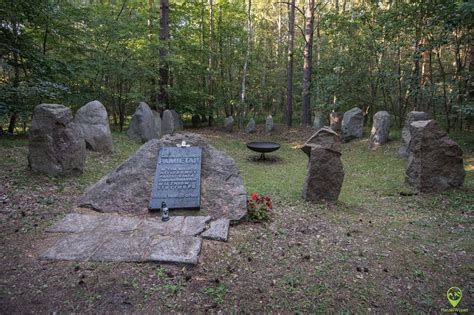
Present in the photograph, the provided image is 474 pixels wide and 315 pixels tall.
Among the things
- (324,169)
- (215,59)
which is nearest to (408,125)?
(324,169)

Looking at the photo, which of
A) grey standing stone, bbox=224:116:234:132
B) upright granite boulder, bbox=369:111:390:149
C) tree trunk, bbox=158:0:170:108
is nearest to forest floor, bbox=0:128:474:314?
upright granite boulder, bbox=369:111:390:149

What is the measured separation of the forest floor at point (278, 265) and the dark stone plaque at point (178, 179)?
86 cm

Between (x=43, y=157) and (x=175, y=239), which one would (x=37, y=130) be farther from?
(x=175, y=239)

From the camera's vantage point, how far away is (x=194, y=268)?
3180mm

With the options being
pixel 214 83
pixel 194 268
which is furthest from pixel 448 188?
pixel 214 83

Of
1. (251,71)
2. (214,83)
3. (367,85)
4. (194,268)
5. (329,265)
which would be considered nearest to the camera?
(194,268)

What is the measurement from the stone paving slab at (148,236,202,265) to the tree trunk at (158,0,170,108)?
10.4 metres

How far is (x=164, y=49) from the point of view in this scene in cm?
1304

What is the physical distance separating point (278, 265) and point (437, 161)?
189 inches

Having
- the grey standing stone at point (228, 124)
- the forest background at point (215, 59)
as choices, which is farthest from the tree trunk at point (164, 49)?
the grey standing stone at point (228, 124)

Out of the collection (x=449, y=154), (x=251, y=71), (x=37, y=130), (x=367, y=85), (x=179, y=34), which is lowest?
(x=449, y=154)

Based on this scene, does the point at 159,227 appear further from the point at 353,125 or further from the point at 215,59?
the point at 215,59

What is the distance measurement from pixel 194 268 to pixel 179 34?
15020 mm

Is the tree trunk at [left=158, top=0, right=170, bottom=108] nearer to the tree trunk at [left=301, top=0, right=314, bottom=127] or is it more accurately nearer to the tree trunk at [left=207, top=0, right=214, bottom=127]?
the tree trunk at [left=207, top=0, right=214, bottom=127]
